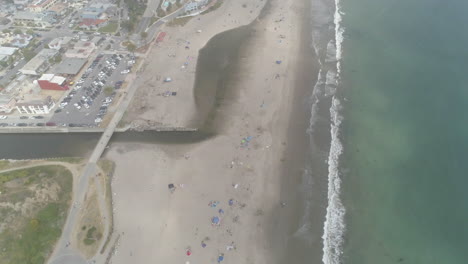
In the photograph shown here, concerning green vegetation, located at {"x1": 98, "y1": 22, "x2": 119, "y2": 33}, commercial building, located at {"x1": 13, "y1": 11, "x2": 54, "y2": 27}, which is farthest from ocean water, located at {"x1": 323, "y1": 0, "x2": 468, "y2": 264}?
commercial building, located at {"x1": 13, "y1": 11, "x2": 54, "y2": 27}

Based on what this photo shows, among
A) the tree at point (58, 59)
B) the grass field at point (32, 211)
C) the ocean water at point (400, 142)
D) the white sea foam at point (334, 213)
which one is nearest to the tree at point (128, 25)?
the tree at point (58, 59)

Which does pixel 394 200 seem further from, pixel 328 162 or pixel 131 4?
pixel 131 4

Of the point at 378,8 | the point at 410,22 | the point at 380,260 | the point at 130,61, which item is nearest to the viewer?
the point at 380,260

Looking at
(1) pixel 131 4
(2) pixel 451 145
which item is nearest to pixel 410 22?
(2) pixel 451 145

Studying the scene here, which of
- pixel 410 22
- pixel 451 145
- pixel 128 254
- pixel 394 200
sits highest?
pixel 410 22

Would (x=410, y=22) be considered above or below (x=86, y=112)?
above

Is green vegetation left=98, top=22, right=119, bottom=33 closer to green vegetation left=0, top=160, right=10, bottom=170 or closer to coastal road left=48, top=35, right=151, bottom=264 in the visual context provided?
coastal road left=48, top=35, right=151, bottom=264
